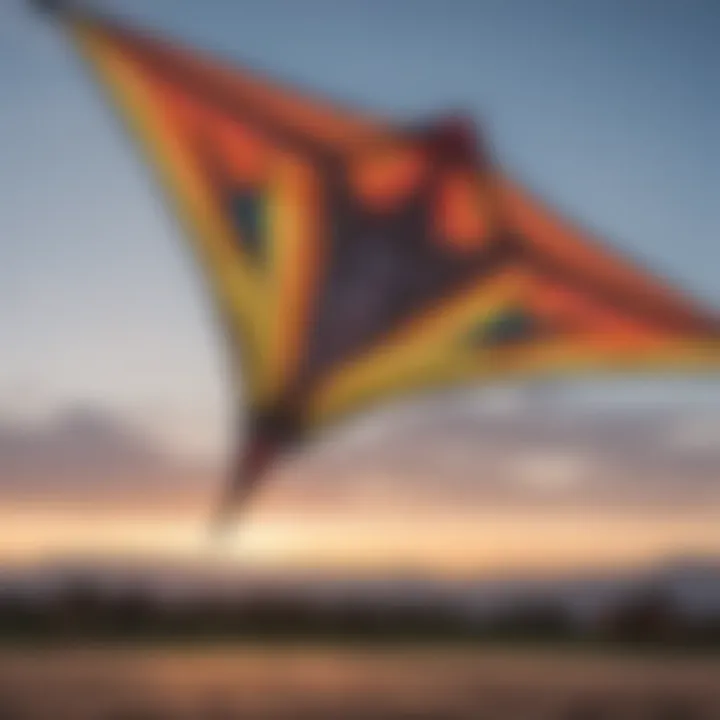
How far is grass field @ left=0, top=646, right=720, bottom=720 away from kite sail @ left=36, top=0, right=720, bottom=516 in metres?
0.35

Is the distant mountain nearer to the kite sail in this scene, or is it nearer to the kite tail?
the kite tail

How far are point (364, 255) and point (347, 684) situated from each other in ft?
2.03

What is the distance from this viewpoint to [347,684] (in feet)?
6.91

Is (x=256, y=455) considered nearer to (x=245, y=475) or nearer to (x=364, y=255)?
(x=245, y=475)

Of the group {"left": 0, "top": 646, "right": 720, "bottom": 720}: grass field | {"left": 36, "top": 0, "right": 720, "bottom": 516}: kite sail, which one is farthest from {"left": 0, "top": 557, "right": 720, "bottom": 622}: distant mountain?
{"left": 36, "top": 0, "right": 720, "bottom": 516}: kite sail

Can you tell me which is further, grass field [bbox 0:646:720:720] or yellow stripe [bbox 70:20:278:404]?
yellow stripe [bbox 70:20:278:404]

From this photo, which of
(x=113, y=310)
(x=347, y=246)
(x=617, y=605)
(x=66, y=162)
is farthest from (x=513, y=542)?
(x=66, y=162)

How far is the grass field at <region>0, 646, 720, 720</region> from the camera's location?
2070 mm

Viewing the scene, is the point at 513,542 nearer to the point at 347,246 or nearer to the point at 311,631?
the point at 311,631

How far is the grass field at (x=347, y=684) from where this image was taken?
2.07 metres

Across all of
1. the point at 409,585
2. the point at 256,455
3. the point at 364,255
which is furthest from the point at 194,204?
the point at 409,585

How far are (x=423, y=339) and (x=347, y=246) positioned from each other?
18cm

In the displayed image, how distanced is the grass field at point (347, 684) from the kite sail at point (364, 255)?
349 millimetres

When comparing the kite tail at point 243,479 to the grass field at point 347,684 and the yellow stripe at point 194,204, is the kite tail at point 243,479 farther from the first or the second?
the grass field at point 347,684
